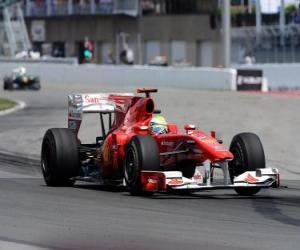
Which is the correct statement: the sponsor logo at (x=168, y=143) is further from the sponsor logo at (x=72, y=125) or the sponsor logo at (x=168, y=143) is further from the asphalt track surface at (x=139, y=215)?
the sponsor logo at (x=72, y=125)

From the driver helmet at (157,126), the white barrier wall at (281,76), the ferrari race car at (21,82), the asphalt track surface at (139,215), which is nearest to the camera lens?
the asphalt track surface at (139,215)

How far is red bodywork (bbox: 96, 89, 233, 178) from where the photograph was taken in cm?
994

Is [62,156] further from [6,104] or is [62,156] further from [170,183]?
[6,104]

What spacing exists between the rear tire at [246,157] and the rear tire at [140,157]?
3.27 feet

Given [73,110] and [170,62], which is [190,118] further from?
[170,62]

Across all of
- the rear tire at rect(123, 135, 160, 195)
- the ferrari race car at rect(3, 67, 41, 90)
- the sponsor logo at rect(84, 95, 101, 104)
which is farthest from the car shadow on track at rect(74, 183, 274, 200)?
the ferrari race car at rect(3, 67, 41, 90)

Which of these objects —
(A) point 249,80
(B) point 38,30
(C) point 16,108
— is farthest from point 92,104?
(B) point 38,30

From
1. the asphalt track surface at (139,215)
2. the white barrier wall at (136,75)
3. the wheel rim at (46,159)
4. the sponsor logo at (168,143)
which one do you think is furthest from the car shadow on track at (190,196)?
the white barrier wall at (136,75)

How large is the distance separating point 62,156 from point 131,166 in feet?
4.15

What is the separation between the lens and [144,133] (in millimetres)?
10719

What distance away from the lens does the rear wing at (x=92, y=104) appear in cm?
1182

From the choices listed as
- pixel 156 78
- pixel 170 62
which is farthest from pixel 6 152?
pixel 170 62

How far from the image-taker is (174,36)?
207 feet

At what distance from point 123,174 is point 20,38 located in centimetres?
4894
